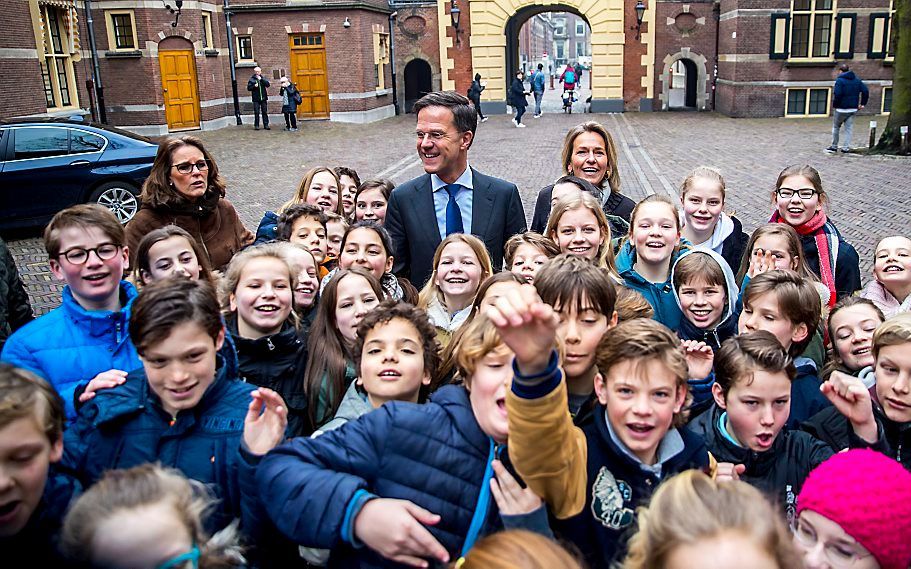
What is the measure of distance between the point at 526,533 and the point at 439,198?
3303mm

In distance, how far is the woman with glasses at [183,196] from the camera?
4707 mm

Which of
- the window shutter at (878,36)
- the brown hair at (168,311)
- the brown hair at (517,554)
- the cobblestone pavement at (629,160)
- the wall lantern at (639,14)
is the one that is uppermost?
the wall lantern at (639,14)

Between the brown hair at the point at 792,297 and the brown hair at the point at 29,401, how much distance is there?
292 centimetres

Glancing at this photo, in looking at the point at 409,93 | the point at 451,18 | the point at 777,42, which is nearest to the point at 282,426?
the point at 777,42

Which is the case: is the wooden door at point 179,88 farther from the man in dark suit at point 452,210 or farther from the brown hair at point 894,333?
the brown hair at point 894,333

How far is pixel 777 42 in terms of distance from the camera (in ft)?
87.2

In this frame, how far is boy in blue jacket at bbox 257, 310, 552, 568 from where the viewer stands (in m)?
1.93

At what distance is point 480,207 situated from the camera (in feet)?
15.1

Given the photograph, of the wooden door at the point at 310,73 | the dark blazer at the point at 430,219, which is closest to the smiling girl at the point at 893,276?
the dark blazer at the point at 430,219

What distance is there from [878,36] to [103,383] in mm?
29896

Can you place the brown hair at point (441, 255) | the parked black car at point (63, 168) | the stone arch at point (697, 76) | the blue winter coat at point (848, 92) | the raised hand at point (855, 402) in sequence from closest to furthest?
1. the raised hand at point (855, 402)
2. the brown hair at point (441, 255)
3. the parked black car at point (63, 168)
4. the blue winter coat at point (848, 92)
5. the stone arch at point (697, 76)

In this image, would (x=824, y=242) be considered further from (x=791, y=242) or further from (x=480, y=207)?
(x=480, y=207)

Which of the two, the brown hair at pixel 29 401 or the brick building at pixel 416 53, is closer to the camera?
the brown hair at pixel 29 401

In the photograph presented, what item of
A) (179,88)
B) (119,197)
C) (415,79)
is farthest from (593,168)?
(415,79)
